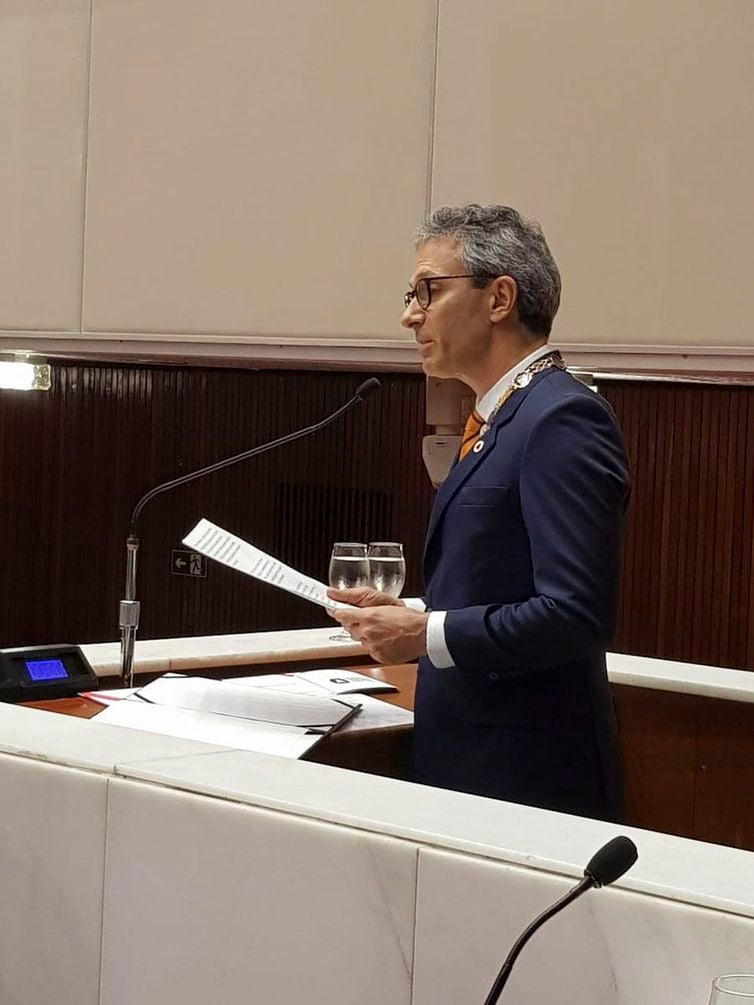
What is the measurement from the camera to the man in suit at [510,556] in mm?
1914

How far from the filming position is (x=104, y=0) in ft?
12.3

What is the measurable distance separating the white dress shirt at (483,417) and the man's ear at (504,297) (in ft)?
0.25

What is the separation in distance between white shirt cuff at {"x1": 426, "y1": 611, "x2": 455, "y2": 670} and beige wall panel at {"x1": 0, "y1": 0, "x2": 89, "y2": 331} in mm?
2218

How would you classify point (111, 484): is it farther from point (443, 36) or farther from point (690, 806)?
point (690, 806)

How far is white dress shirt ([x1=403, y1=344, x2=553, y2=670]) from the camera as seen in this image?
6.42 feet

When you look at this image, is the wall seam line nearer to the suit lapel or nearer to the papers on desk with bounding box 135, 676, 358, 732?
the papers on desk with bounding box 135, 676, 358, 732

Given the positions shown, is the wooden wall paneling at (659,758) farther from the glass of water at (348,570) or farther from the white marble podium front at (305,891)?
the white marble podium front at (305,891)

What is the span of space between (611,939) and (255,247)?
272 cm

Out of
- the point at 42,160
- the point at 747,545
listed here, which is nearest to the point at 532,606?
the point at 42,160

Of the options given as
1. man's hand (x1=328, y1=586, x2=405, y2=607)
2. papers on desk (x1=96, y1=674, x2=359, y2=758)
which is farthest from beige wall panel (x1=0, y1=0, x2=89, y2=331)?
man's hand (x1=328, y1=586, x2=405, y2=607)

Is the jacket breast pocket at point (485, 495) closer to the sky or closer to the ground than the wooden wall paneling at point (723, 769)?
closer to the sky

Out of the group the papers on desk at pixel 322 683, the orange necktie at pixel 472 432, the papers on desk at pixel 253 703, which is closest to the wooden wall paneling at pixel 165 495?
the papers on desk at pixel 322 683

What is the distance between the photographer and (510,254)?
2.14 metres

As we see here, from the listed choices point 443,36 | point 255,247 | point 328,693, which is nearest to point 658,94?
point 443,36
